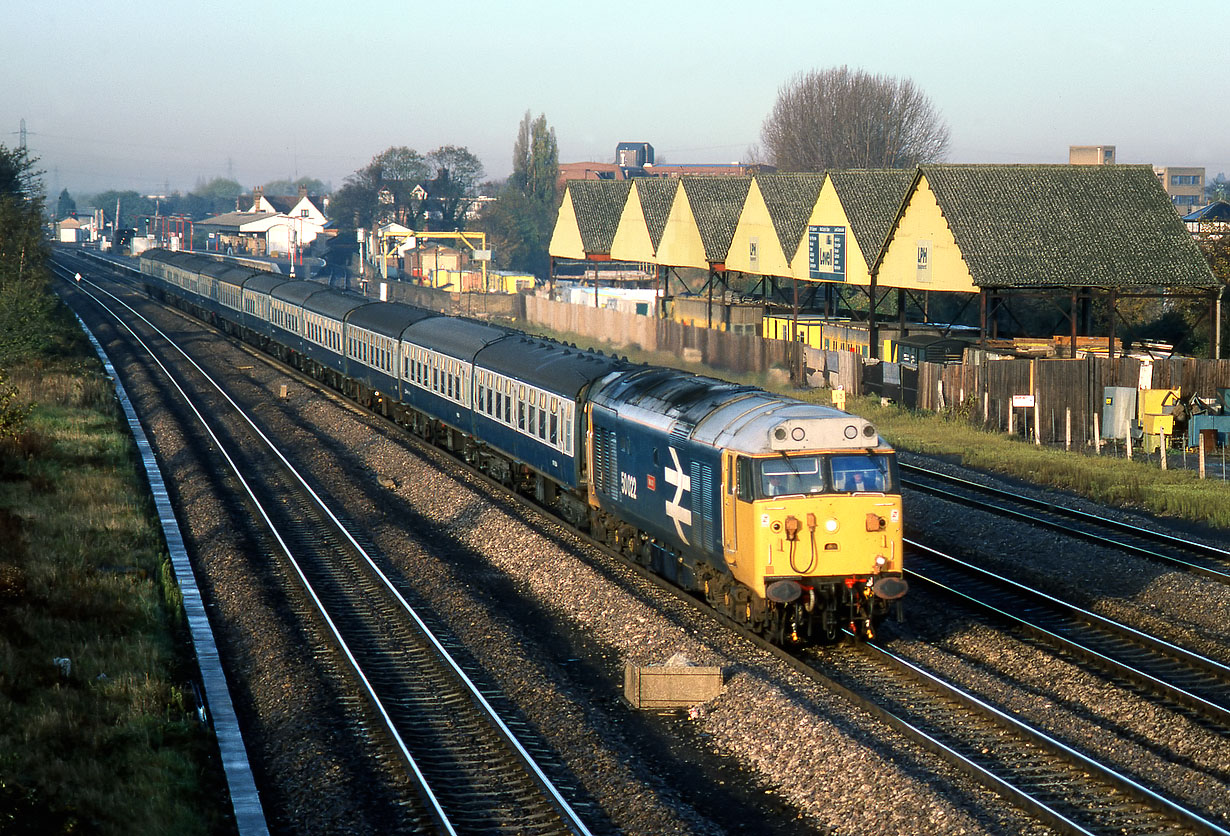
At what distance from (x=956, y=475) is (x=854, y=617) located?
1471 cm

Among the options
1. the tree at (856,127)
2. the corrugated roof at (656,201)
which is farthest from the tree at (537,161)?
the corrugated roof at (656,201)

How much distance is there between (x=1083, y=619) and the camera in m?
18.4

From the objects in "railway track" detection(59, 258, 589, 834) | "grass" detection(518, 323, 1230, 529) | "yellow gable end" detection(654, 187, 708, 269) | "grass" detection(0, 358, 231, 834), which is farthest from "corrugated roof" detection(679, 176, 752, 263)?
"railway track" detection(59, 258, 589, 834)

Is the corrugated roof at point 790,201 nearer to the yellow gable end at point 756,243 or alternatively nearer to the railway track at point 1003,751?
the yellow gable end at point 756,243

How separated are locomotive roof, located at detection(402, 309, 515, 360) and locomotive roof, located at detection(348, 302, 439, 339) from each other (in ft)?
3.78

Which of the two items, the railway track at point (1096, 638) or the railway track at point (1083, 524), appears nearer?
the railway track at point (1096, 638)

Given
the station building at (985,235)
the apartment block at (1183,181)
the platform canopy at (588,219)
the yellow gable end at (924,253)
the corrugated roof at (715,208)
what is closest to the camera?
the station building at (985,235)

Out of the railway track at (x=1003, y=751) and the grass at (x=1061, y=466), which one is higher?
the grass at (x=1061, y=466)

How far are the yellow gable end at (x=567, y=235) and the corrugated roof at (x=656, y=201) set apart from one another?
5886 millimetres

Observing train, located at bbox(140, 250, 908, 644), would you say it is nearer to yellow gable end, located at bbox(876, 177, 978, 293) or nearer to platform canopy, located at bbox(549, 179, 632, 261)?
yellow gable end, located at bbox(876, 177, 978, 293)

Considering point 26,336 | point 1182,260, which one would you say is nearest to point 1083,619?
point 1182,260

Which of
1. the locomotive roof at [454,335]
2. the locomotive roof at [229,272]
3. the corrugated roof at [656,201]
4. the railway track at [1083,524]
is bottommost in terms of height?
the railway track at [1083,524]

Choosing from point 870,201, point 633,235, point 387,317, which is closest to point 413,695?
point 387,317

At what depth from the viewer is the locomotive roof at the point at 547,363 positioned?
78.9 feet
